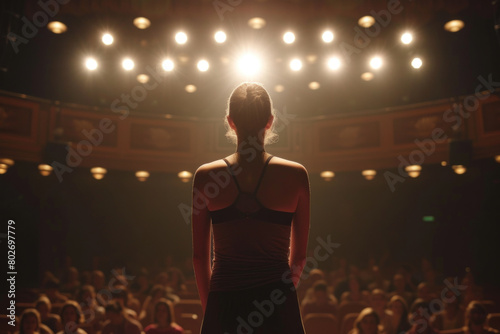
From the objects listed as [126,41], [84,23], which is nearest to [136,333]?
[126,41]

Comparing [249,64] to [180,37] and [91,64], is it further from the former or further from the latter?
[91,64]

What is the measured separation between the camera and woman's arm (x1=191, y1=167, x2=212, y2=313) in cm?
147

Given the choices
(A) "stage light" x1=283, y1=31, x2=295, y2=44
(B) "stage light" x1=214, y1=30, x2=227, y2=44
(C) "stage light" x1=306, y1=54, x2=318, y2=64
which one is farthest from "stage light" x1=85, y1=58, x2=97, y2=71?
(C) "stage light" x1=306, y1=54, x2=318, y2=64

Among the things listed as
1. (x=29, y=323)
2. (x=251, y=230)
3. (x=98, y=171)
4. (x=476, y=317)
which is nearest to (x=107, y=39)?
(x=98, y=171)

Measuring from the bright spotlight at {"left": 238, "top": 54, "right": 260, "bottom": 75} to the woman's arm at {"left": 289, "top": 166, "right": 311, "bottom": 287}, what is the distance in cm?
1013

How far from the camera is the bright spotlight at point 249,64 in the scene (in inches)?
447

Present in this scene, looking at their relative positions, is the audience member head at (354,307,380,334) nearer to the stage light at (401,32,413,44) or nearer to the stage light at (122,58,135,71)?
the stage light at (401,32,413,44)

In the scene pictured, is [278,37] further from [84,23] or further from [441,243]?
[441,243]

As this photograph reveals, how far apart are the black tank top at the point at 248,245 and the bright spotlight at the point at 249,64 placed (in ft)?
33.5

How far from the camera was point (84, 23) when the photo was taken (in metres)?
12.1

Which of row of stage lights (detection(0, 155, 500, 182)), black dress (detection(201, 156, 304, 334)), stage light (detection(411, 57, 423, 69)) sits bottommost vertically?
black dress (detection(201, 156, 304, 334))

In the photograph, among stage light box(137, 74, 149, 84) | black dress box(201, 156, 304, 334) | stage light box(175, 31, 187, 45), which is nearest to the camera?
black dress box(201, 156, 304, 334)

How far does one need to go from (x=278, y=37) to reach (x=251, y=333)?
36.6ft

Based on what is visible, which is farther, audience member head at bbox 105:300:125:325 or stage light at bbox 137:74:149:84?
stage light at bbox 137:74:149:84
